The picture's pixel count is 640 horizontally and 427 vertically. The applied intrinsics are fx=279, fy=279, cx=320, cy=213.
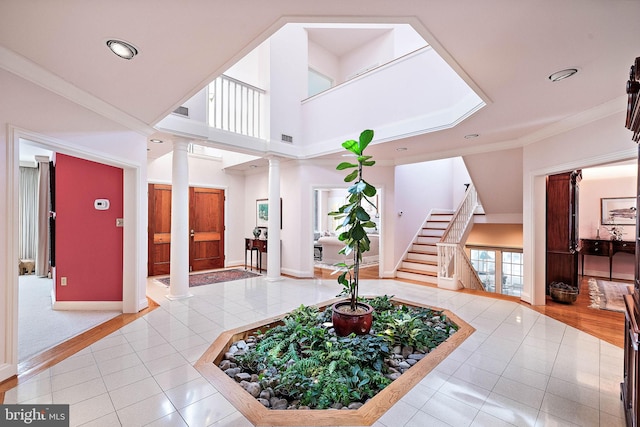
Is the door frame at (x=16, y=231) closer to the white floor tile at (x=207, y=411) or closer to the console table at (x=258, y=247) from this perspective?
the white floor tile at (x=207, y=411)

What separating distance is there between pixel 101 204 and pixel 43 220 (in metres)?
3.89

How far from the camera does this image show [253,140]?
5648mm

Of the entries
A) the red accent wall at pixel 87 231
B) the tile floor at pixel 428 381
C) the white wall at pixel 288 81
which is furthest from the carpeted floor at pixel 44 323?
the white wall at pixel 288 81

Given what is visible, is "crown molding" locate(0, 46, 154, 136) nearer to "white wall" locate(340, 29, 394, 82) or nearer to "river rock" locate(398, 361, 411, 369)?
"river rock" locate(398, 361, 411, 369)

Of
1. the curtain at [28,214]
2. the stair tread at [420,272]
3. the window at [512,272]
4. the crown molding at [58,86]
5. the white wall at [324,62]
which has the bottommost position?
the window at [512,272]

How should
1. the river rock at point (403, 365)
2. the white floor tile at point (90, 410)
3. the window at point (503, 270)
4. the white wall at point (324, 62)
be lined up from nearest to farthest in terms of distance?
the white floor tile at point (90, 410) → the river rock at point (403, 365) → the white wall at point (324, 62) → the window at point (503, 270)

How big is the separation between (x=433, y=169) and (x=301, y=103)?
14.2 ft

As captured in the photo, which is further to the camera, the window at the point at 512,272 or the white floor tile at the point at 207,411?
the window at the point at 512,272

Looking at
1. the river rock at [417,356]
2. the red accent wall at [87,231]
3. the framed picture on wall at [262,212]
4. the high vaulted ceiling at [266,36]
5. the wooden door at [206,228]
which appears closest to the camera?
the high vaulted ceiling at [266,36]

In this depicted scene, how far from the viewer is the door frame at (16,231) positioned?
234 centimetres

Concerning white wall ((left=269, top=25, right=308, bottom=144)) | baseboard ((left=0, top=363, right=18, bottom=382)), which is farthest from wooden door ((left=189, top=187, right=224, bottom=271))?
baseboard ((left=0, top=363, right=18, bottom=382))

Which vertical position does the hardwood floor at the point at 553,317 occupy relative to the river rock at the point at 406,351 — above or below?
above

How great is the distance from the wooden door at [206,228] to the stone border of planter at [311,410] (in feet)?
14.5

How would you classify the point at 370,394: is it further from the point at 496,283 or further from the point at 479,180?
the point at 496,283
